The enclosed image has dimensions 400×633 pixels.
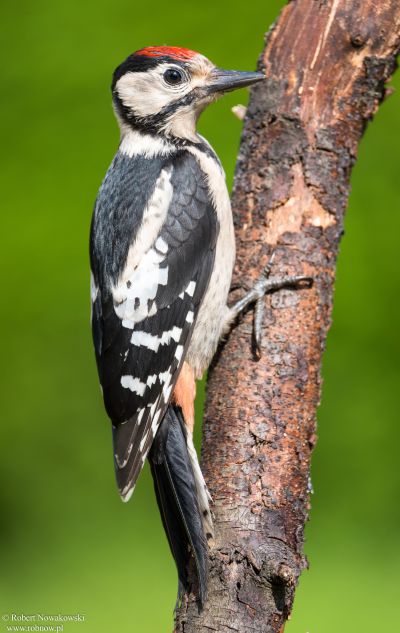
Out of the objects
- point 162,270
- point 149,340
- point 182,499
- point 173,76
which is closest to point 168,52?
point 173,76

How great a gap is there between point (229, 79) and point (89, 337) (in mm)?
1061

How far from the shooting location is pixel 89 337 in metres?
3.66

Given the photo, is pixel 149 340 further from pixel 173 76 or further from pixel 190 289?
pixel 173 76

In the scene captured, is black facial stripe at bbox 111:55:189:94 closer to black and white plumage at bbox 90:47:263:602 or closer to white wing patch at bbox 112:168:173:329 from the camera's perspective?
black and white plumage at bbox 90:47:263:602

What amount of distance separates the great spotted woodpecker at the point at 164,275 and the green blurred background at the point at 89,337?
1.31 ft

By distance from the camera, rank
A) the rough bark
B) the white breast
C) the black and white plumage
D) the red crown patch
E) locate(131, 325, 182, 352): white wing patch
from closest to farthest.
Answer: the rough bark < the black and white plumage < locate(131, 325, 182, 352): white wing patch < the white breast < the red crown patch

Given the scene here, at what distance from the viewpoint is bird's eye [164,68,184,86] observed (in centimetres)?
314

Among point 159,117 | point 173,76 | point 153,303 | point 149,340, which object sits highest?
point 173,76

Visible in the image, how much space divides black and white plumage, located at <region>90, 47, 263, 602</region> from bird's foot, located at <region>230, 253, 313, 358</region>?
104 millimetres

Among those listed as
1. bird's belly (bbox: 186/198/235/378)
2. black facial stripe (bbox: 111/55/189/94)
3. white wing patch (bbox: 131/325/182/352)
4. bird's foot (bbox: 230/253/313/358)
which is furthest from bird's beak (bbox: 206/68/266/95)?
white wing patch (bbox: 131/325/182/352)

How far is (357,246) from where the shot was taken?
347cm

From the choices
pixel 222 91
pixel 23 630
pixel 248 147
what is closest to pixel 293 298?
pixel 248 147

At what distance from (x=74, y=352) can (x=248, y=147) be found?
1059mm

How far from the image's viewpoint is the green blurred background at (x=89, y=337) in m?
3.28
